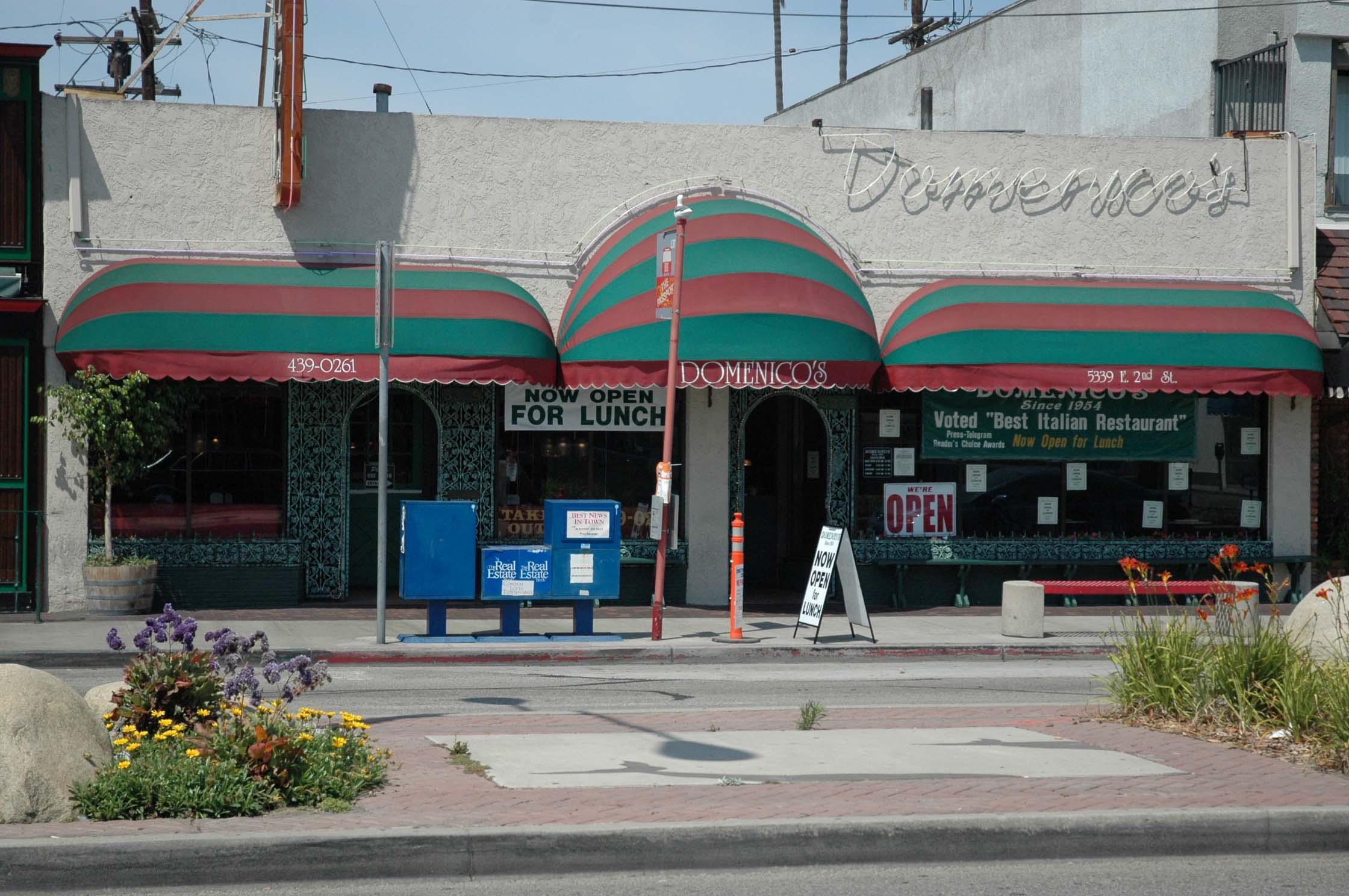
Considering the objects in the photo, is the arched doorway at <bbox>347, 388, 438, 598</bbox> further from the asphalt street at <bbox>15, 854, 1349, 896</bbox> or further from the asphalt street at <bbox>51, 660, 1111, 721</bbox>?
the asphalt street at <bbox>15, 854, 1349, 896</bbox>

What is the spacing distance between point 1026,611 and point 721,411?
4.75 meters

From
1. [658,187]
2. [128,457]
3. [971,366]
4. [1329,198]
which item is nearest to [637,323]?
[658,187]

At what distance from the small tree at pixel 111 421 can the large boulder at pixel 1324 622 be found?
12.3m

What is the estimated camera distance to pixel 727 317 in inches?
661

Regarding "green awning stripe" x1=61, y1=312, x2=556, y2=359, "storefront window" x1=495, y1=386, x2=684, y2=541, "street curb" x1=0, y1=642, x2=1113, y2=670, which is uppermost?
"green awning stripe" x1=61, y1=312, x2=556, y2=359

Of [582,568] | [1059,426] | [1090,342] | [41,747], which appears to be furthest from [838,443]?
[41,747]

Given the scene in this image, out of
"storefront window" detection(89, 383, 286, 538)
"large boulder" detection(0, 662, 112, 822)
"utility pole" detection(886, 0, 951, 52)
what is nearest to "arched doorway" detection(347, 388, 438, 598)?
"storefront window" detection(89, 383, 286, 538)

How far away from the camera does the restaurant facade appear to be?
55.3ft

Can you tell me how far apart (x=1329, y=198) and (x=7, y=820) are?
2016 cm

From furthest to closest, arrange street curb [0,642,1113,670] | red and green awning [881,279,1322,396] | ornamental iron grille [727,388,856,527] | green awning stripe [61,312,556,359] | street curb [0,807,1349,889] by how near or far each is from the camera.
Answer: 1. ornamental iron grille [727,388,856,527]
2. red and green awning [881,279,1322,396]
3. green awning stripe [61,312,556,359]
4. street curb [0,642,1113,670]
5. street curb [0,807,1349,889]

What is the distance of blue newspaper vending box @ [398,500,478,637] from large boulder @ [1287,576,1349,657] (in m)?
7.88

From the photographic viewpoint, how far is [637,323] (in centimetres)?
1678

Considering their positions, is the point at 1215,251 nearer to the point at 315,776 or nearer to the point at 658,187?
the point at 658,187

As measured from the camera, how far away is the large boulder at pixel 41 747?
6637 millimetres
